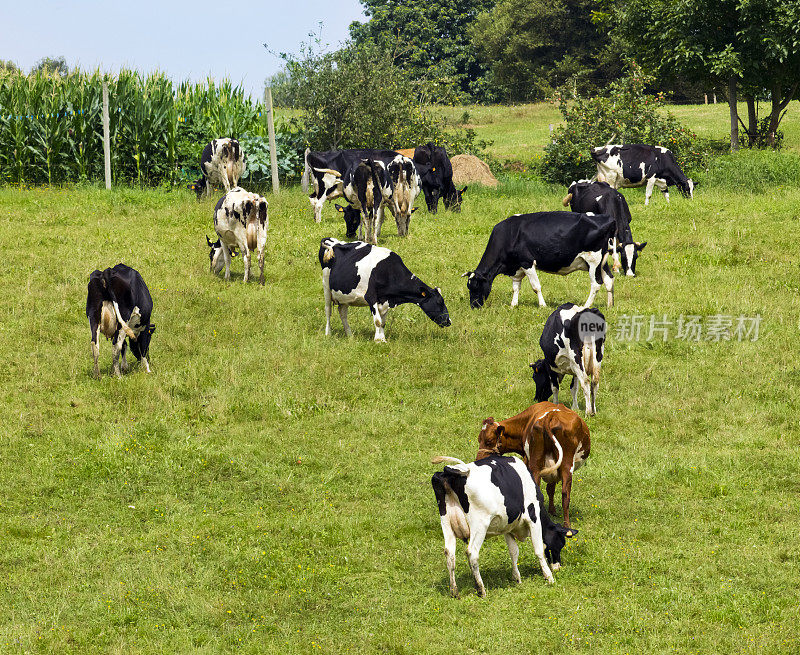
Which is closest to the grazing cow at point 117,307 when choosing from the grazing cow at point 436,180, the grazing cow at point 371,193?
the grazing cow at point 371,193

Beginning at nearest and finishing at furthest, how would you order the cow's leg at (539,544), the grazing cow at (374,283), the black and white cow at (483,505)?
the black and white cow at (483,505)
the cow's leg at (539,544)
the grazing cow at (374,283)

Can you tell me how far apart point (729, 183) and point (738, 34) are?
8.02m

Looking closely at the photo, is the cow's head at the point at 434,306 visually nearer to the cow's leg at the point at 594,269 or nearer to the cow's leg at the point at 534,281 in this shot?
the cow's leg at the point at 534,281

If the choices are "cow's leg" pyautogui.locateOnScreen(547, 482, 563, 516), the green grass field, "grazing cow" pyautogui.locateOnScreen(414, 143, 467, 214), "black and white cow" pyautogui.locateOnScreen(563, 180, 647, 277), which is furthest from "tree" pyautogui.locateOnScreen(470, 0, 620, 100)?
"cow's leg" pyautogui.locateOnScreen(547, 482, 563, 516)

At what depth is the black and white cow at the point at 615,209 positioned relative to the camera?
781 inches

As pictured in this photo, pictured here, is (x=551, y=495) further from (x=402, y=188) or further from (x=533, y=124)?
(x=533, y=124)

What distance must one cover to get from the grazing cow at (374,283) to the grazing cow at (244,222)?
3605 millimetres

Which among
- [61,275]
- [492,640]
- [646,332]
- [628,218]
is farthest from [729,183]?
[492,640]

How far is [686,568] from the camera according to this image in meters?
9.16

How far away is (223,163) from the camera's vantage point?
2645cm

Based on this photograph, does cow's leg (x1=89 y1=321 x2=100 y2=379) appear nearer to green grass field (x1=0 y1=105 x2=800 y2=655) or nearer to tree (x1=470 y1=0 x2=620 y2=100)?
green grass field (x1=0 y1=105 x2=800 y2=655)

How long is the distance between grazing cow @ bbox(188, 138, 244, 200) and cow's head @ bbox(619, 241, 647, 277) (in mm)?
11700

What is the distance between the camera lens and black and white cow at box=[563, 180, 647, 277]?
65.1 ft

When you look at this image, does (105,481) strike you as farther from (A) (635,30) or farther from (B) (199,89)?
(A) (635,30)
